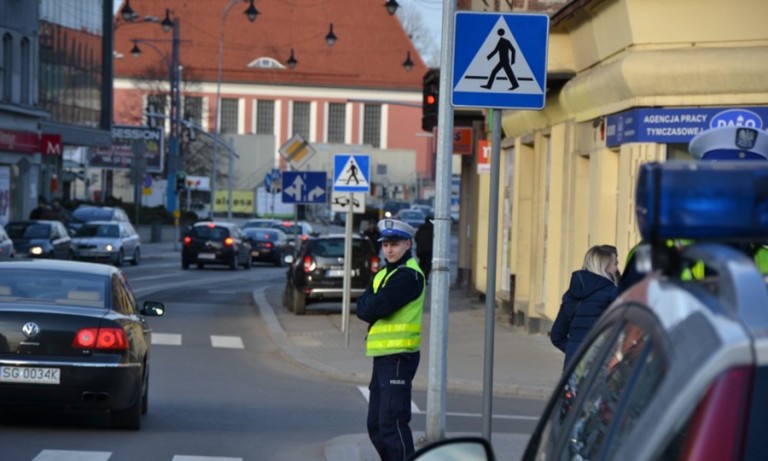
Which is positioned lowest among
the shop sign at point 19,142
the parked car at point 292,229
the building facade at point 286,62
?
the parked car at point 292,229

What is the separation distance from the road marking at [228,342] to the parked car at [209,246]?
25044mm

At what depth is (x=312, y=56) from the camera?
11594 cm

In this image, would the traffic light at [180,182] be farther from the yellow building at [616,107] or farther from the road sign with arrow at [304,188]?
the yellow building at [616,107]

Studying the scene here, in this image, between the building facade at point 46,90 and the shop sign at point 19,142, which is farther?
the building facade at point 46,90

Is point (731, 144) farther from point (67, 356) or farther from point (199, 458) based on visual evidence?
point (67, 356)

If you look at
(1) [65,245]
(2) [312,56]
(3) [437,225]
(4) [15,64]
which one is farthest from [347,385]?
(2) [312,56]

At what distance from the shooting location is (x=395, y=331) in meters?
10.0

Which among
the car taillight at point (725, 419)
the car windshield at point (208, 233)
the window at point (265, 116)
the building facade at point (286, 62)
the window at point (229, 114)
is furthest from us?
the window at point (265, 116)

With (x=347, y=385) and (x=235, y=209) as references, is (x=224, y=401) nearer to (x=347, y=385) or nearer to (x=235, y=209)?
(x=347, y=385)

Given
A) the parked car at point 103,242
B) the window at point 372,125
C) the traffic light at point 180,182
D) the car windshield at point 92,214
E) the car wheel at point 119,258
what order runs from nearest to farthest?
the parked car at point 103,242 → the car wheel at point 119,258 → the car windshield at point 92,214 → the traffic light at point 180,182 → the window at point 372,125

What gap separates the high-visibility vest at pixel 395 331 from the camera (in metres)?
9.98

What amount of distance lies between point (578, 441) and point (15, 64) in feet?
174

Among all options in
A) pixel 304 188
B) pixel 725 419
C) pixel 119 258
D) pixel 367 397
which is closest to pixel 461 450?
pixel 725 419

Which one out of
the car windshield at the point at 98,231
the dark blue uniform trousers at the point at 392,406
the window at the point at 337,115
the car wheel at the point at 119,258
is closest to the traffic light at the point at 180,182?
the car wheel at the point at 119,258
